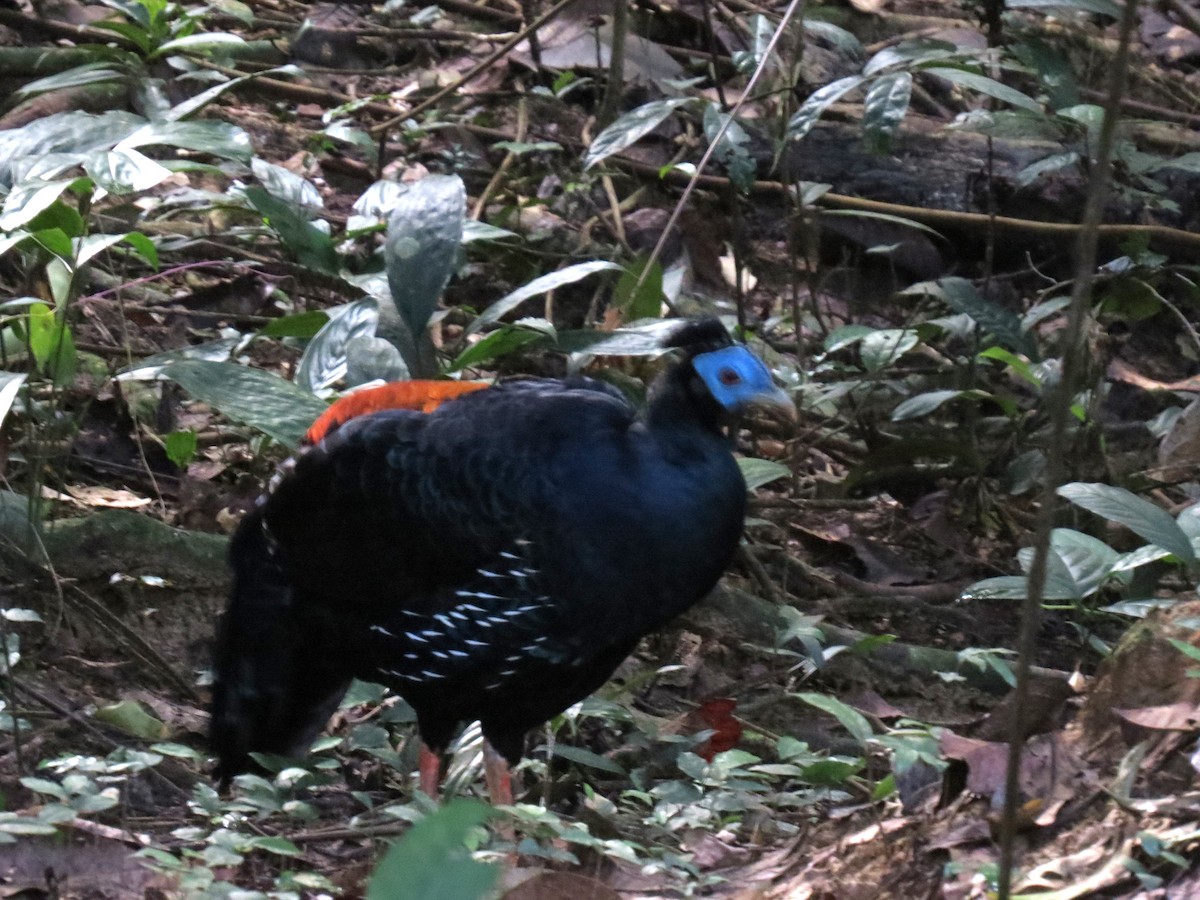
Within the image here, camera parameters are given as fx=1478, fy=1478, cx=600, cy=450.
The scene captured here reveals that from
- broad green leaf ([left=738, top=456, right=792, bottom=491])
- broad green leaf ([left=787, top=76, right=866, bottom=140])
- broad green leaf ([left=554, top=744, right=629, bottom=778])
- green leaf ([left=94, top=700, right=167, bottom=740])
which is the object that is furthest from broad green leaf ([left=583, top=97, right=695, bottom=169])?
green leaf ([left=94, top=700, right=167, bottom=740])

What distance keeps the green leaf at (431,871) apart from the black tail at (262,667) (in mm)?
2756

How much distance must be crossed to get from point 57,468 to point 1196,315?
5.48 meters

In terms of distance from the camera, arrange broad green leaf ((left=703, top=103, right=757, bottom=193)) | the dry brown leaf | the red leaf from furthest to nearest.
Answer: broad green leaf ((left=703, top=103, right=757, bottom=193)), the red leaf, the dry brown leaf

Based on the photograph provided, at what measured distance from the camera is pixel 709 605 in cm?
471

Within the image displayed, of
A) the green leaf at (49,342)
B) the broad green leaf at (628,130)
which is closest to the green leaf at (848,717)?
the broad green leaf at (628,130)

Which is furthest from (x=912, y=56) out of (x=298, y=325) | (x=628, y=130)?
(x=298, y=325)

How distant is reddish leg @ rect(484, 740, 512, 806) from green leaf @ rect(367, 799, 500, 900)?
254 cm

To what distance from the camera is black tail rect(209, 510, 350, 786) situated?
12.3 ft

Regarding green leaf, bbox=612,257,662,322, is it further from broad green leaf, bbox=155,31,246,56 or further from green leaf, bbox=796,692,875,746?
green leaf, bbox=796,692,875,746

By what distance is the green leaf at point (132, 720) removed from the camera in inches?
146

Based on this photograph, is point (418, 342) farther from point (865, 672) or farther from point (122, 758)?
point (865, 672)

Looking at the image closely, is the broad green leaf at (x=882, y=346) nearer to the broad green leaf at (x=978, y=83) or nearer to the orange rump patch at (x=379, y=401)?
the broad green leaf at (x=978, y=83)

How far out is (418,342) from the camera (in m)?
3.94

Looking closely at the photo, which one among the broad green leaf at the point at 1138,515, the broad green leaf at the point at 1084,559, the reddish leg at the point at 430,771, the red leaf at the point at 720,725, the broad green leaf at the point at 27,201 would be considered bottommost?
the red leaf at the point at 720,725
